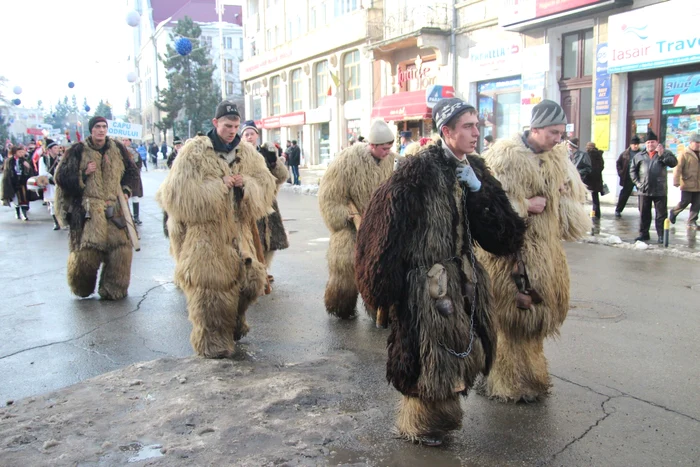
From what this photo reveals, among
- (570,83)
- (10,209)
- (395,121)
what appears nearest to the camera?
(570,83)

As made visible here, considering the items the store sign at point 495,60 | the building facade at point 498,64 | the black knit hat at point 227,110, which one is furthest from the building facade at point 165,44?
the black knit hat at point 227,110

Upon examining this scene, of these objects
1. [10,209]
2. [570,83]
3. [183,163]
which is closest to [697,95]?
[570,83]

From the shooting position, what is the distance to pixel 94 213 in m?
6.90

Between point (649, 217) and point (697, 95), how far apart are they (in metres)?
6.23

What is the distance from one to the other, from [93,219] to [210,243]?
9.12ft

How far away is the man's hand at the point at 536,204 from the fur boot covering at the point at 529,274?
1.5 inches

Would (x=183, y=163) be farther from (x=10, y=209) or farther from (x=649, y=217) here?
(x=10, y=209)

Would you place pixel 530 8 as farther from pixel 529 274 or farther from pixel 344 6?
pixel 529 274

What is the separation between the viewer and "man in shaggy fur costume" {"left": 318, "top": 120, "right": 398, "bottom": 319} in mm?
5818

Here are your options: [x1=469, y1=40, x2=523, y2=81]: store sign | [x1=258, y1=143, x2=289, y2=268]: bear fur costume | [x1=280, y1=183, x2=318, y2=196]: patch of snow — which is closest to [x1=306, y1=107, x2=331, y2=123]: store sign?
[x1=280, y1=183, x2=318, y2=196]: patch of snow

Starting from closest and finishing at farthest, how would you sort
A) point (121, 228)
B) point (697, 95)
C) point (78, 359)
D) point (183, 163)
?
point (183, 163)
point (78, 359)
point (121, 228)
point (697, 95)

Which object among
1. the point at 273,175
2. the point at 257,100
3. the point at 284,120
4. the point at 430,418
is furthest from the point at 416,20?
the point at 257,100

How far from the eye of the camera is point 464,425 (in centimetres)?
370

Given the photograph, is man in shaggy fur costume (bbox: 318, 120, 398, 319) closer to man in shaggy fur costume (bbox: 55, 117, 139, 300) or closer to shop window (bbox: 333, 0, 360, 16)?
man in shaggy fur costume (bbox: 55, 117, 139, 300)
